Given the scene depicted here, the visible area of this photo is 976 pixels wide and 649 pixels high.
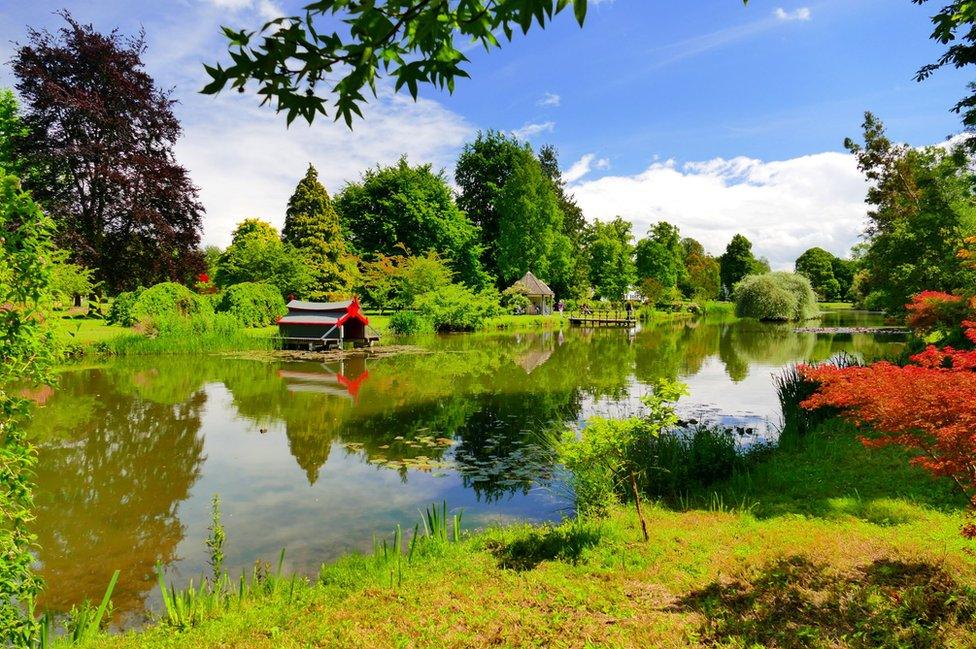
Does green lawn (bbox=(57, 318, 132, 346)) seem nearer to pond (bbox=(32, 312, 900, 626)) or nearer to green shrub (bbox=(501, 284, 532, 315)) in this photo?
pond (bbox=(32, 312, 900, 626))

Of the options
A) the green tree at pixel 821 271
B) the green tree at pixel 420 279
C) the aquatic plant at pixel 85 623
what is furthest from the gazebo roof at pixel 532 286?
the green tree at pixel 821 271

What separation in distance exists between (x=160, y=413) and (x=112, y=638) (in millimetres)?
8794

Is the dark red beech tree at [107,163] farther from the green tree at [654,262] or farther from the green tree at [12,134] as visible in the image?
the green tree at [654,262]

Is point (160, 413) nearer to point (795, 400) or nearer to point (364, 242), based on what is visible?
point (795, 400)

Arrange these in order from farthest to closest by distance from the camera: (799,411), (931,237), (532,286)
Answer: (532,286) → (931,237) → (799,411)

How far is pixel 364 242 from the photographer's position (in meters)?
41.9

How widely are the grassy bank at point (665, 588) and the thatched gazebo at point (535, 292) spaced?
37.1m

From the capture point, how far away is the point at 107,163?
24.9 m

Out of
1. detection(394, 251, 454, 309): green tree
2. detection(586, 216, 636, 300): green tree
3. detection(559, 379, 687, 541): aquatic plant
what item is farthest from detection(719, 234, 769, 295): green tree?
detection(559, 379, 687, 541): aquatic plant

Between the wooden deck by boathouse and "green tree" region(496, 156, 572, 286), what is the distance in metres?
24.8

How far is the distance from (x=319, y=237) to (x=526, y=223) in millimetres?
17152

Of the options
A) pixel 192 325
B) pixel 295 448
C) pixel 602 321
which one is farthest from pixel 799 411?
pixel 602 321

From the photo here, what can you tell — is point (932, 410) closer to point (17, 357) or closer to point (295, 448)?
point (17, 357)

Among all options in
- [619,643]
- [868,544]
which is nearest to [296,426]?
[619,643]
